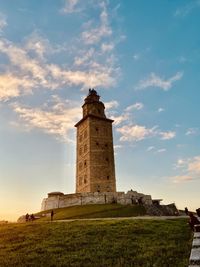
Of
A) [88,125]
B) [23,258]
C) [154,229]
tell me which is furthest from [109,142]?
[23,258]

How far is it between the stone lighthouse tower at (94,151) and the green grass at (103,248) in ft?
153

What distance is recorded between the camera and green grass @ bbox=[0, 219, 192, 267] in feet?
46.5

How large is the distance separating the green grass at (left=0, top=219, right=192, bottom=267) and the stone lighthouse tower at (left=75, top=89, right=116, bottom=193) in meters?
46.7

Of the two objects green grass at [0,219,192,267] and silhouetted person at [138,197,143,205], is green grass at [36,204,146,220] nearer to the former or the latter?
silhouetted person at [138,197,143,205]

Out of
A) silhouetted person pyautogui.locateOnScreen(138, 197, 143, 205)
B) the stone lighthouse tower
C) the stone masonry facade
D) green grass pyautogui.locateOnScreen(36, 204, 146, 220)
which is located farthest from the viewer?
the stone lighthouse tower

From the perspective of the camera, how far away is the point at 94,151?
7406 centimetres

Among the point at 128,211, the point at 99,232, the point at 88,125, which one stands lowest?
the point at 99,232

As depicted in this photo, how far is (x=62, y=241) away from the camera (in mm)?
20375

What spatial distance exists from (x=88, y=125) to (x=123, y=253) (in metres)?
62.0

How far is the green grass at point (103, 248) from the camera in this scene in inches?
558

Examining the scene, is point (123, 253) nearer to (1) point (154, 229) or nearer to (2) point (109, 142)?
(1) point (154, 229)

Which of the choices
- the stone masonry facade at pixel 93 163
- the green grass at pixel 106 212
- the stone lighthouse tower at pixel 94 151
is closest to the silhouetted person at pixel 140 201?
the stone masonry facade at pixel 93 163

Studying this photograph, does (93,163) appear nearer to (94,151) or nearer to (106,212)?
(94,151)

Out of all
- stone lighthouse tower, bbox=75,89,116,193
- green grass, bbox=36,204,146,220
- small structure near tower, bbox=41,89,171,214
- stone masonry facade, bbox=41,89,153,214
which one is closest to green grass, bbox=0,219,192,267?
green grass, bbox=36,204,146,220
